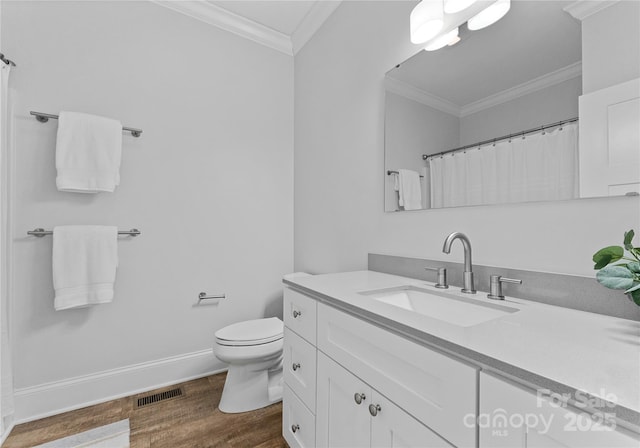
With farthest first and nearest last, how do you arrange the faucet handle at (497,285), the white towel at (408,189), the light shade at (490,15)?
the white towel at (408,189), the light shade at (490,15), the faucet handle at (497,285)

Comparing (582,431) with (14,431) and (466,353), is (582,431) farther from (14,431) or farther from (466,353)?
(14,431)

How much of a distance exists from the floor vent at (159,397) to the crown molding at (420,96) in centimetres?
222

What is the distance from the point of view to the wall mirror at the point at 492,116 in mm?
952

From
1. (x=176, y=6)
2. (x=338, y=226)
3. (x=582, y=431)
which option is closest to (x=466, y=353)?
(x=582, y=431)

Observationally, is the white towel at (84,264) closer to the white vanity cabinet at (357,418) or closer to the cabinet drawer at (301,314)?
the cabinet drawer at (301,314)

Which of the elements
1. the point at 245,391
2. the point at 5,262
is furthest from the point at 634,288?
the point at 5,262

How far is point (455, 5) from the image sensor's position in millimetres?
1220

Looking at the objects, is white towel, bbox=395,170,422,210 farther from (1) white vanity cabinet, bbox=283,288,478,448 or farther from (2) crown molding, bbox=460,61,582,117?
(1) white vanity cabinet, bbox=283,288,478,448

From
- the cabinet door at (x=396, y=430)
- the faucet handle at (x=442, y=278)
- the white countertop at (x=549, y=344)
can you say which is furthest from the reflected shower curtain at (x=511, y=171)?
the cabinet door at (x=396, y=430)

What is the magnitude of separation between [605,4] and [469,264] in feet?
2.88

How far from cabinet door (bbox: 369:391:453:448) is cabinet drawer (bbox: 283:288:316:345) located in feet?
1.21

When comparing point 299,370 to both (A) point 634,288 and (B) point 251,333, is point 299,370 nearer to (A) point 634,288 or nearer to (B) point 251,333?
(B) point 251,333

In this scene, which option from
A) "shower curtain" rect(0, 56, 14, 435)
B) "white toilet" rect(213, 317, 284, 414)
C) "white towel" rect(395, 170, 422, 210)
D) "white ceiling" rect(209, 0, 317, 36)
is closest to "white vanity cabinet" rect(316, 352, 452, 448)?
"white toilet" rect(213, 317, 284, 414)

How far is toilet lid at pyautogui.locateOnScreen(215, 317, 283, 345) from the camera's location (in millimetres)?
1645
